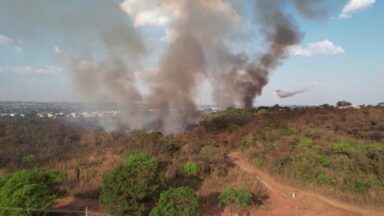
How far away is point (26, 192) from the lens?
9.81 m

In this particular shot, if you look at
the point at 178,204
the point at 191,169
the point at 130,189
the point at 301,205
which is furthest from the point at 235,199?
the point at 191,169

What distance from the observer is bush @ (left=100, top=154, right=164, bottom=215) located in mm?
10383

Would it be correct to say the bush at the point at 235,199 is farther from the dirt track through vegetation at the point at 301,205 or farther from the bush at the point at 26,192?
the bush at the point at 26,192

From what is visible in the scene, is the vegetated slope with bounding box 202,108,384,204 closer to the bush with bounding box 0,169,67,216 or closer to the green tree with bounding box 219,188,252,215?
the green tree with bounding box 219,188,252,215

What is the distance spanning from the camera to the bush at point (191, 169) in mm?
16203

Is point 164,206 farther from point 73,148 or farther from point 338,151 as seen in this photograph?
point 73,148

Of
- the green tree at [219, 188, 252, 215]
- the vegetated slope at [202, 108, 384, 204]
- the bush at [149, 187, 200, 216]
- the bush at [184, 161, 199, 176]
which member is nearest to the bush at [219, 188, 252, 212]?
the green tree at [219, 188, 252, 215]

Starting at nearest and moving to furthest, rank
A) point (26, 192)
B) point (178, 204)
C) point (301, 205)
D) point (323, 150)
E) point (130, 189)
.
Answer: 1. point (178, 204)
2. point (26, 192)
3. point (130, 189)
4. point (301, 205)
5. point (323, 150)


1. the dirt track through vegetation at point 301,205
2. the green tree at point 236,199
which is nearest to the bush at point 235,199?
the green tree at point 236,199

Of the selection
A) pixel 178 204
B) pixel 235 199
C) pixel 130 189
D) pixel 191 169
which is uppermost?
pixel 130 189

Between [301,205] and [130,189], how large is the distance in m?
6.91

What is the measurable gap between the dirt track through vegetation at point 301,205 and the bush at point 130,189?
3.98m

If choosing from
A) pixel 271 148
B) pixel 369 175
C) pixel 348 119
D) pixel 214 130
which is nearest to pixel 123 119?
Answer: pixel 214 130

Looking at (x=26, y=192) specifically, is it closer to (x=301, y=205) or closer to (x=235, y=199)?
(x=235, y=199)
